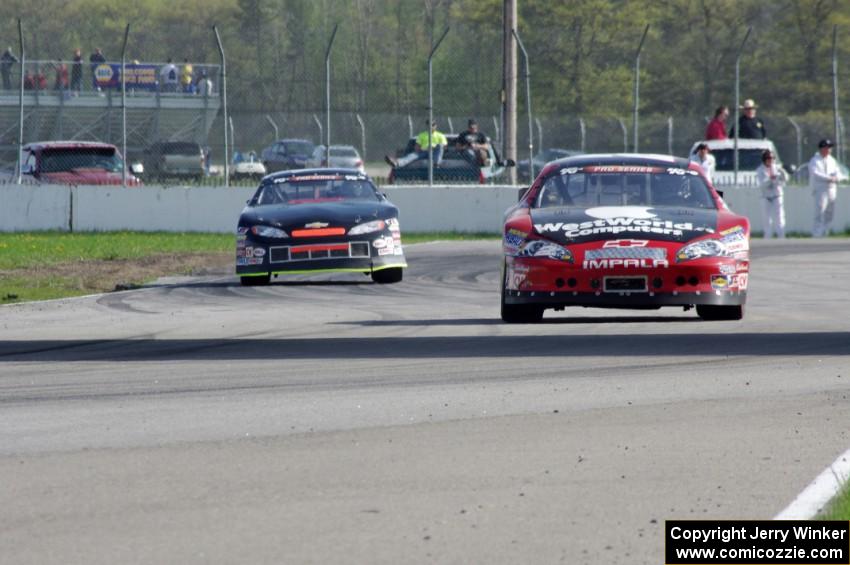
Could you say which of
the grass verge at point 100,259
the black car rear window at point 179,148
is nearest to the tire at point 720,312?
the grass verge at point 100,259

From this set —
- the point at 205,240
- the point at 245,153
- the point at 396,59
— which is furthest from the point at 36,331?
the point at 396,59

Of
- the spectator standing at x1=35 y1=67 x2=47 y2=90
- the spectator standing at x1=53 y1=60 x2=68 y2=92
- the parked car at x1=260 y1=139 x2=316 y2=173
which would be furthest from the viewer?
the spectator standing at x1=35 y1=67 x2=47 y2=90

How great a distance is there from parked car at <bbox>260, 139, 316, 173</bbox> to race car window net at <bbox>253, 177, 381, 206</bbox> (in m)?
13.7

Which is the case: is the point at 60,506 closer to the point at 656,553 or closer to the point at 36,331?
the point at 656,553

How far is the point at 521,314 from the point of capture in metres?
12.5

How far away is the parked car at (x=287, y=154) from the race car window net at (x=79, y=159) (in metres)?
3.69

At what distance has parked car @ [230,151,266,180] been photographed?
98.6 feet

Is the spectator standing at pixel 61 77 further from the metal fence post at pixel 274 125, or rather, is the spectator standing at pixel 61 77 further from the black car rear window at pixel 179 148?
the metal fence post at pixel 274 125

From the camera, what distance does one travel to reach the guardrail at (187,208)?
92.6ft

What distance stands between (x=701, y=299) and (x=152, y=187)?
59.2 ft

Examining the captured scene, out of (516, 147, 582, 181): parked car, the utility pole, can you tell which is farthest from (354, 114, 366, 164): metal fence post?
(516, 147, 582, 181): parked car

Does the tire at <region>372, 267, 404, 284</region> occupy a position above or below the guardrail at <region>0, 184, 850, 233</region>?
below

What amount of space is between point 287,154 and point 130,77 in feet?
12.2

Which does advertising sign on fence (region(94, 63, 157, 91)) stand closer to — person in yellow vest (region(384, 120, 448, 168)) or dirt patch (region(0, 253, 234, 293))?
person in yellow vest (region(384, 120, 448, 168))
